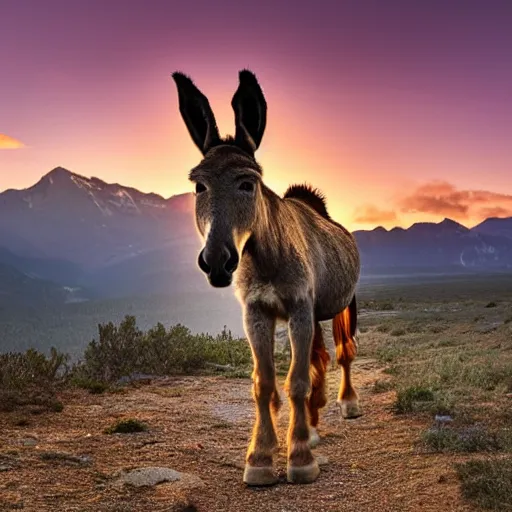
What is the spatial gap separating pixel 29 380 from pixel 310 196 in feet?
22.7

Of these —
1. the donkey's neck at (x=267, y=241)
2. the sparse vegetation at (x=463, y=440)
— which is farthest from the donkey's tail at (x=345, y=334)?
the donkey's neck at (x=267, y=241)

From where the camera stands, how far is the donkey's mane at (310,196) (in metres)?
9.55

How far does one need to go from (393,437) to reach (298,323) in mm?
2645

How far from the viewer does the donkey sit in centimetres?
518

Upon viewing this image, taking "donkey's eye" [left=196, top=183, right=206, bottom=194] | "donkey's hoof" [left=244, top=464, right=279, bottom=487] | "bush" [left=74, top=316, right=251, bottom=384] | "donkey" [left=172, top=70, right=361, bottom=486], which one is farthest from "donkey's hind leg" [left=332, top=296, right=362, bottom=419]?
"bush" [left=74, top=316, right=251, bottom=384]

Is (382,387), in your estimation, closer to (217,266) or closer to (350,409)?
(350,409)

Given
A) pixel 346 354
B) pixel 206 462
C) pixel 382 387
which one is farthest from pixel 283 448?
pixel 382 387

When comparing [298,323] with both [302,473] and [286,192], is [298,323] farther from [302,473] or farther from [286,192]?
[286,192]

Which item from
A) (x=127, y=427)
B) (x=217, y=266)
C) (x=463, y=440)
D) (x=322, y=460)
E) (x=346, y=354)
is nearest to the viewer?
(x=217, y=266)

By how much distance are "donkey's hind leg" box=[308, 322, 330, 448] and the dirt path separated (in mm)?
282

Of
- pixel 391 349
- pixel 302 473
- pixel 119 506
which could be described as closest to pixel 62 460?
pixel 119 506

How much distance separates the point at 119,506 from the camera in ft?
17.0

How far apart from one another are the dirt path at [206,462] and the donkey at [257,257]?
1.73 ft

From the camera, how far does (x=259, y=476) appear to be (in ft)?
19.3
